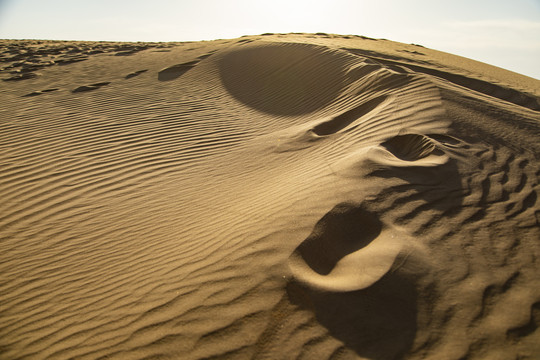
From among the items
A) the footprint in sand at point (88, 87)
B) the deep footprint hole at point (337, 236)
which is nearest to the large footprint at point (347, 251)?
the deep footprint hole at point (337, 236)

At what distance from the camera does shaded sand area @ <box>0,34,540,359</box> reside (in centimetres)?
199

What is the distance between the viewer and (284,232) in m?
2.66

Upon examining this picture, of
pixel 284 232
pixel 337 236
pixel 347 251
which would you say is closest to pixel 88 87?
pixel 284 232

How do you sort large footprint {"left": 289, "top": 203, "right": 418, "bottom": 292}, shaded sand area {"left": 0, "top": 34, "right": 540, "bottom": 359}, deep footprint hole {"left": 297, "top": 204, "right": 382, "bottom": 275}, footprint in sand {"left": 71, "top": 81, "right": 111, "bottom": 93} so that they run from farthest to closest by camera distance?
footprint in sand {"left": 71, "top": 81, "right": 111, "bottom": 93}
deep footprint hole {"left": 297, "top": 204, "right": 382, "bottom": 275}
large footprint {"left": 289, "top": 203, "right": 418, "bottom": 292}
shaded sand area {"left": 0, "top": 34, "right": 540, "bottom": 359}

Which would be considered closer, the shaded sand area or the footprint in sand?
the shaded sand area

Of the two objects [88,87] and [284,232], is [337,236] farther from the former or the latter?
[88,87]

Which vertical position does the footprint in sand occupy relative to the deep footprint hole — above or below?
below

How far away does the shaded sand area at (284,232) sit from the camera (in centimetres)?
199

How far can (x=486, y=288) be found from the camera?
213cm

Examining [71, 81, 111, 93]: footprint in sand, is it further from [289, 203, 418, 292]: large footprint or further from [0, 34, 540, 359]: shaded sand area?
[289, 203, 418, 292]: large footprint

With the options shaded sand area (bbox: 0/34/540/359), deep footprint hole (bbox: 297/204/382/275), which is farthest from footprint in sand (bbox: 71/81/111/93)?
deep footprint hole (bbox: 297/204/382/275)

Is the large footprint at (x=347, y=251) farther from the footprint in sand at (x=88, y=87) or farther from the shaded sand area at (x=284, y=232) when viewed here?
the footprint in sand at (x=88, y=87)

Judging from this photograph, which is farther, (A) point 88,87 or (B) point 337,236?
(A) point 88,87

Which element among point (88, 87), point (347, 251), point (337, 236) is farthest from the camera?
point (88, 87)
